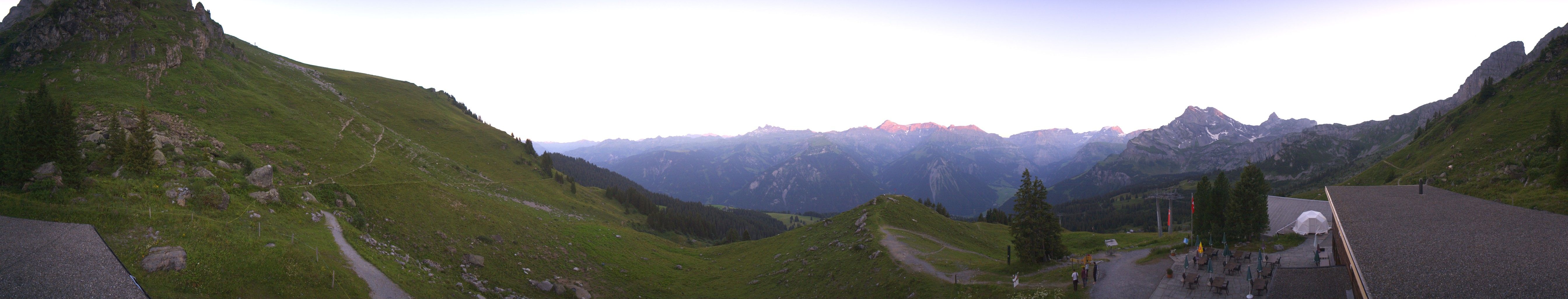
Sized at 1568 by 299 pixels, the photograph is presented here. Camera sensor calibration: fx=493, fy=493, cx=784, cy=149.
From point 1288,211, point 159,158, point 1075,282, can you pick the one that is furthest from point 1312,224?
point 159,158

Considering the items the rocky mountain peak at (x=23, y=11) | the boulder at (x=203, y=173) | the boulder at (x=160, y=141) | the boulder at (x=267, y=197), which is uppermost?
the rocky mountain peak at (x=23, y=11)

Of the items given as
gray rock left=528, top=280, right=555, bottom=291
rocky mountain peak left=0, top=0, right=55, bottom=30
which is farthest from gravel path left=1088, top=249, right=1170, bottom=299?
rocky mountain peak left=0, top=0, right=55, bottom=30

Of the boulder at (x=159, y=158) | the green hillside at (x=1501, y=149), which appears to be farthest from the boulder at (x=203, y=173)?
the green hillside at (x=1501, y=149)

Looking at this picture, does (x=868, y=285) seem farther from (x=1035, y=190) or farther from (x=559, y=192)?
(x=559, y=192)

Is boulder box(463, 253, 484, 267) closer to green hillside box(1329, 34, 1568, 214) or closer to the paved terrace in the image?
the paved terrace

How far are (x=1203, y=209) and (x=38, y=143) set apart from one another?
275ft

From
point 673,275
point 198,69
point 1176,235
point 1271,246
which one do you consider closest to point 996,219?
point 1176,235

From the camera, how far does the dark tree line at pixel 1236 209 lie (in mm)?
43469

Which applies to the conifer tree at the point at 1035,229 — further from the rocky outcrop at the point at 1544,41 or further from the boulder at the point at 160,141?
the rocky outcrop at the point at 1544,41

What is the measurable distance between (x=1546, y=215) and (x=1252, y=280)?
48.0ft

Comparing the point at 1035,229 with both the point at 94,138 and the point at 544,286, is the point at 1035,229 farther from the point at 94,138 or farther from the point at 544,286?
the point at 94,138

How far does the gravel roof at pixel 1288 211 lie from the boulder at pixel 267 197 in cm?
8252

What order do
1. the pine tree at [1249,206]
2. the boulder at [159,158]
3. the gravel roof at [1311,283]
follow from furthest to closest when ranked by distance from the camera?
the pine tree at [1249,206]
the boulder at [159,158]
the gravel roof at [1311,283]

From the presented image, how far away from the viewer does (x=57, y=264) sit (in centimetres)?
1819
